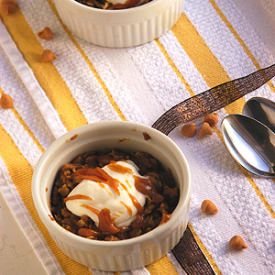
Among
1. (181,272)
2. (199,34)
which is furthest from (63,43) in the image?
(181,272)

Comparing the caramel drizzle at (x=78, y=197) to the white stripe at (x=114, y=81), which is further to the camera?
the white stripe at (x=114, y=81)

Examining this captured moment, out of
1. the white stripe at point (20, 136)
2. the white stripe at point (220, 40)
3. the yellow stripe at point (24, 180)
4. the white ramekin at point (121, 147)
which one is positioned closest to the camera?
the white ramekin at point (121, 147)

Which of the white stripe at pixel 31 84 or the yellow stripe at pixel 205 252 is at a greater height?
the white stripe at pixel 31 84

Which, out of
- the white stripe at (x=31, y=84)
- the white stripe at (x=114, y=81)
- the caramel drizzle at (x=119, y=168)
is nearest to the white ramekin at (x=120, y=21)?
the white stripe at (x=114, y=81)

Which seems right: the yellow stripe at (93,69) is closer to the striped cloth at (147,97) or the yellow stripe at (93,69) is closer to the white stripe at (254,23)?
the striped cloth at (147,97)

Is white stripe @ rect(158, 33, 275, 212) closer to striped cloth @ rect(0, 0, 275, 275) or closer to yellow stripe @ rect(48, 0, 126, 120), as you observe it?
striped cloth @ rect(0, 0, 275, 275)

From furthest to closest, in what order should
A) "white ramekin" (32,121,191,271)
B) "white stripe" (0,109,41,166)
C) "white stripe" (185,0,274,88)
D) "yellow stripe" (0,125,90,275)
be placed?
1. "white stripe" (185,0,274,88)
2. "white stripe" (0,109,41,166)
3. "yellow stripe" (0,125,90,275)
4. "white ramekin" (32,121,191,271)

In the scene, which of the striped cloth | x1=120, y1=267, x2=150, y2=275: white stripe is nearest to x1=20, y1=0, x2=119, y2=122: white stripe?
the striped cloth
